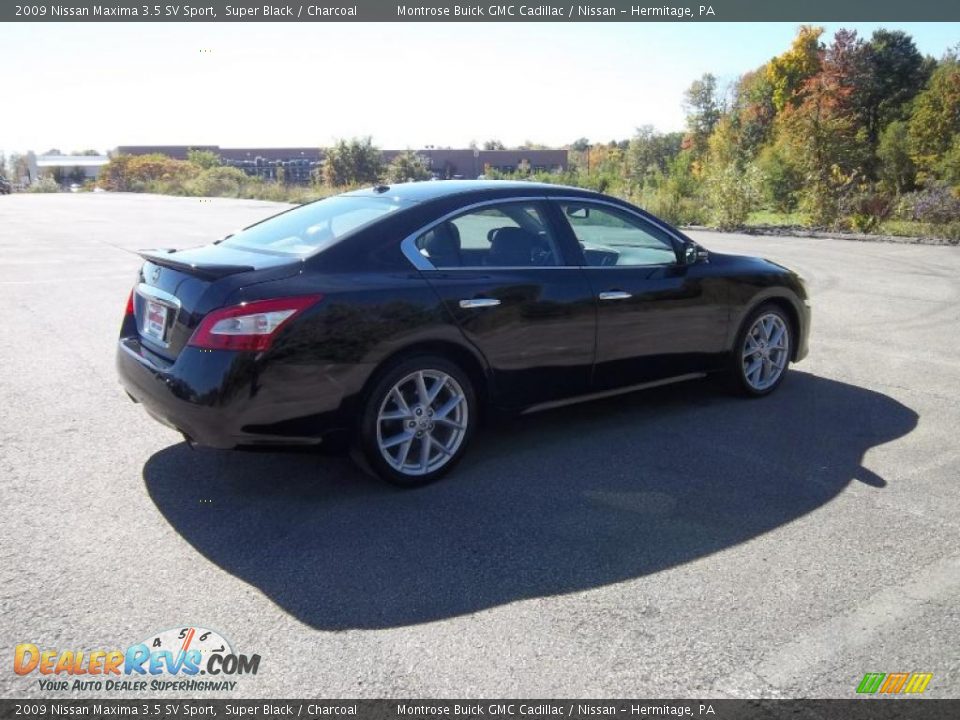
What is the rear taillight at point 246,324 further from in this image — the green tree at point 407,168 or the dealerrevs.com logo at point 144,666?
the green tree at point 407,168

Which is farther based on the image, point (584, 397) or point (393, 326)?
point (584, 397)

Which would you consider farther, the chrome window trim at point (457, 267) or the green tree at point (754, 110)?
the green tree at point (754, 110)

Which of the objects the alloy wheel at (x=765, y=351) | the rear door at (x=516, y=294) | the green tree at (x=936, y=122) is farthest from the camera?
the green tree at (x=936, y=122)

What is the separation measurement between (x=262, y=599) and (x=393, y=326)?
1.56 meters

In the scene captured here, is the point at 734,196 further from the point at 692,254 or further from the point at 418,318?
the point at 418,318

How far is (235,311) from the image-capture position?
398 cm

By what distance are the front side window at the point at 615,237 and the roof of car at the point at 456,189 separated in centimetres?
17

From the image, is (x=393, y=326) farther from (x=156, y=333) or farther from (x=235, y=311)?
(x=156, y=333)

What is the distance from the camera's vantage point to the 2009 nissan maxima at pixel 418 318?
4.03 meters

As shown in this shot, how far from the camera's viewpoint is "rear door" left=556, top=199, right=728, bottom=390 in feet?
17.3

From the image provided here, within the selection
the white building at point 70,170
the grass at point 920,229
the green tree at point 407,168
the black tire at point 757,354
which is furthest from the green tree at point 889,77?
the white building at point 70,170

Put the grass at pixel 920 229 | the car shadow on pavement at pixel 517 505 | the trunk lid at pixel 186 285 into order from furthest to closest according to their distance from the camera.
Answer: the grass at pixel 920 229 → the trunk lid at pixel 186 285 → the car shadow on pavement at pixel 517 505

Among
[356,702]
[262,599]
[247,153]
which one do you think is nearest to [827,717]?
[356,702]

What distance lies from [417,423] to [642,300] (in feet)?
6.10
